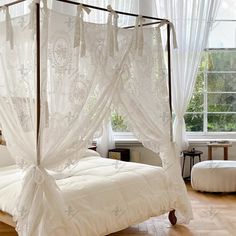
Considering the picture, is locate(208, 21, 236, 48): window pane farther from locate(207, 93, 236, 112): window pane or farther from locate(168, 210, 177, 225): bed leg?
locate(168, 210, 177, 225): bed leg

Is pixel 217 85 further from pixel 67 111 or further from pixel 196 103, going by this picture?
pixel 67 111

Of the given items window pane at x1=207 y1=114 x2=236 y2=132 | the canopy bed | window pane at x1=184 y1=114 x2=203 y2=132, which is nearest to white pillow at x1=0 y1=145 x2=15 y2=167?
the canopy bed

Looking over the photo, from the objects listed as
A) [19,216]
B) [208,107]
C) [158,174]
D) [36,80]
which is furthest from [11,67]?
[208,107]

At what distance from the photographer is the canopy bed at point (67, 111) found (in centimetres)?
256

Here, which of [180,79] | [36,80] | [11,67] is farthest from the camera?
[180,79]

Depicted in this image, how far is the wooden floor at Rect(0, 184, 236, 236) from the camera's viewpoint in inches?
137

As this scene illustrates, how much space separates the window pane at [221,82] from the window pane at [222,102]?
88 mm

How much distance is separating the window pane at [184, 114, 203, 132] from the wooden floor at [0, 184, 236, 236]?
1.65 metres

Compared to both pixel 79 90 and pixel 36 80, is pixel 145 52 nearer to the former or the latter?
pixel 79 90

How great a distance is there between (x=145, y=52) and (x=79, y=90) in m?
0.86

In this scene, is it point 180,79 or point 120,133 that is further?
point 120,133

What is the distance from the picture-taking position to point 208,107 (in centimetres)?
588

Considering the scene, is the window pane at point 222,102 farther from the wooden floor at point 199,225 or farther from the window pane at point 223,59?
the wooden floor at point 199,225

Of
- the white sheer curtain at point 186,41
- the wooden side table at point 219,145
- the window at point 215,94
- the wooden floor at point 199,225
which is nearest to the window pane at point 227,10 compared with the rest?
the white sheer curtain at point 186,41
